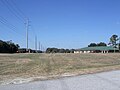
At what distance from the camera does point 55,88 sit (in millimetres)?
9977

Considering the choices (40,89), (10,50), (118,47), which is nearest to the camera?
(40,89)

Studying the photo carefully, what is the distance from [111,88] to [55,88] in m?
2.00

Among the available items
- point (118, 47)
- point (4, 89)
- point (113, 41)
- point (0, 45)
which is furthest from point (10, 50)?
point (4, 89)

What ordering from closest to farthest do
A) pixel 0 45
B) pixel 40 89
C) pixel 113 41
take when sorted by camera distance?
pixel 40 89, pixel 0 45, pixel 113 41

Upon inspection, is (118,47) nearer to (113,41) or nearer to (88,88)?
(113,41)

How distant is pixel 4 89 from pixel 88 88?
3002mm

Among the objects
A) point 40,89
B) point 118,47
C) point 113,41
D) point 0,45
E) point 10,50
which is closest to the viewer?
point 40,89

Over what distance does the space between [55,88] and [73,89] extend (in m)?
0.65

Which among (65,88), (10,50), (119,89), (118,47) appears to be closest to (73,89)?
(65,88)

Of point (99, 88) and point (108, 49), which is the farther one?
point (108, 49)

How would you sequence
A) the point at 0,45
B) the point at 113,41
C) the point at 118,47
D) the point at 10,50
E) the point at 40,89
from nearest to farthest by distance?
the point at 40,89
the point at 0,45
the point at 10,50
the point at 118,47
the point at 113,41

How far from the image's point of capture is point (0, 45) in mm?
119188

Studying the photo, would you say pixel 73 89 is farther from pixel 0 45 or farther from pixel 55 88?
pixel 0 45

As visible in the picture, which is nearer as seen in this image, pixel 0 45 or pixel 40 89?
pixel 40 89
